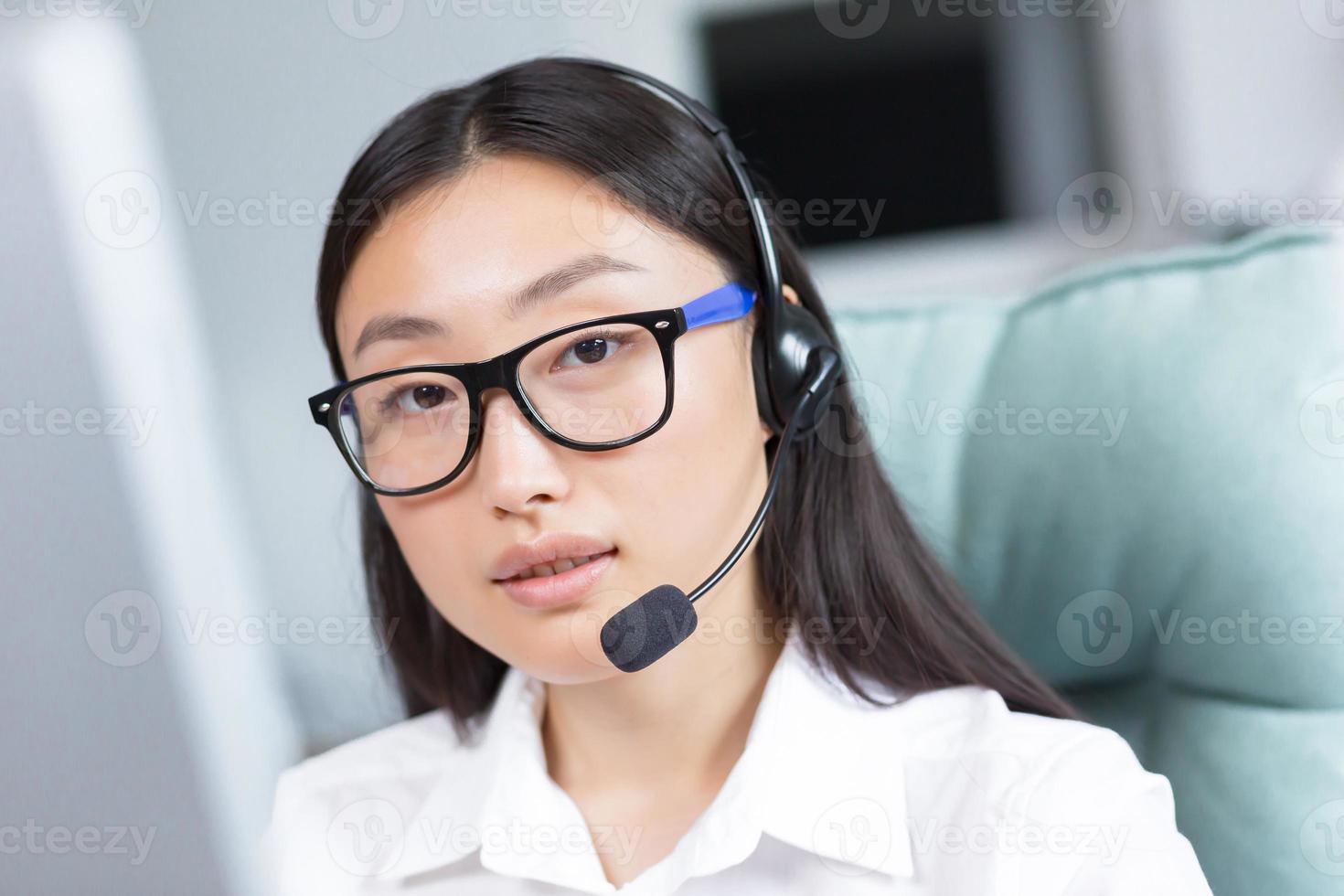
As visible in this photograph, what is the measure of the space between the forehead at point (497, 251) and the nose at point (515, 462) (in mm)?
51

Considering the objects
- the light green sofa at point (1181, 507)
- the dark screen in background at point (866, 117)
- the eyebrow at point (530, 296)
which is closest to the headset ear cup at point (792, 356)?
the eyebrow at point (530, 296)

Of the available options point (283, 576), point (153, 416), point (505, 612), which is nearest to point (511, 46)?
point (283, 576)

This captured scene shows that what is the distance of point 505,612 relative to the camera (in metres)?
0.83

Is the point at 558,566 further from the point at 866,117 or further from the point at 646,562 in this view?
the point at 866,117

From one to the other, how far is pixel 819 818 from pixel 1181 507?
0.41 meters

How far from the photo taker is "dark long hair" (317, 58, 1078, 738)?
87cm

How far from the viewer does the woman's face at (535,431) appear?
0.79 m

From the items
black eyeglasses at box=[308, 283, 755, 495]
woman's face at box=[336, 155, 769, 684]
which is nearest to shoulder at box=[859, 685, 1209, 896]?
woman's face at box=[336, 155, 769, 684]

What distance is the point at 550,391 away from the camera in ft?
2.64

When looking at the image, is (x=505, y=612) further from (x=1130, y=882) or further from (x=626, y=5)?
(x=626, y=5)

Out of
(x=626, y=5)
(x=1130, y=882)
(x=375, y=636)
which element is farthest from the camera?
Result: (x=626, y=5)

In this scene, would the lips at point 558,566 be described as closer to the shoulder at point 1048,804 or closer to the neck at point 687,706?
the neck at point 687,706

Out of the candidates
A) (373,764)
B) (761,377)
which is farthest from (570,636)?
(373,764)

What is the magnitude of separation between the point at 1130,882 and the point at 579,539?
1.50ft
